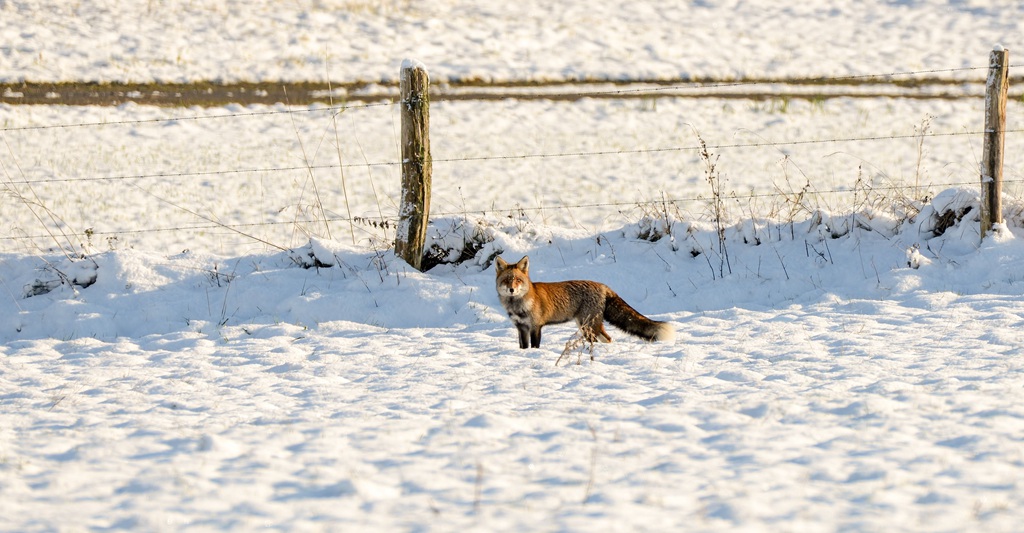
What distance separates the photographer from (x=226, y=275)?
9172mm

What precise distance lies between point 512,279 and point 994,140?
Answer: 17.1ft

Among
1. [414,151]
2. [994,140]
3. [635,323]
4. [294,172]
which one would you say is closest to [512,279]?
[635,323]

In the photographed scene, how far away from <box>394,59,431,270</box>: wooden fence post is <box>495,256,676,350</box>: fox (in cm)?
208

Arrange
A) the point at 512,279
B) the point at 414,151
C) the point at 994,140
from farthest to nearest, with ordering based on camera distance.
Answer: the point at 414,151, the point at 994,140, the point at 512,279

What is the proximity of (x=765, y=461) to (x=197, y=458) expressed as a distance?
2.78m

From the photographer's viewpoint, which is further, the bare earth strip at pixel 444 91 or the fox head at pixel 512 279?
the bare earth strip at pixel 444 91

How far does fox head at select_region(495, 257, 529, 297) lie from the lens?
6.99m

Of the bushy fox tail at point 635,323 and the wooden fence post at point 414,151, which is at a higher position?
the wooden fence post at point 414,151

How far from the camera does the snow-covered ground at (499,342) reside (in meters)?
4.23

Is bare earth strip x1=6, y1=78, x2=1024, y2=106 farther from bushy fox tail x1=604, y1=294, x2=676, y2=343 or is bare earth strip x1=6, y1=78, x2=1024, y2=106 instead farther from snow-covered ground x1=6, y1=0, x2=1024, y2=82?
bushy fox tail x1=604, y1=294, x2=676, y2=343

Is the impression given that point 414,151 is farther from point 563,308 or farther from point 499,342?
point 563,308

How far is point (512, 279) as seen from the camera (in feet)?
23.0

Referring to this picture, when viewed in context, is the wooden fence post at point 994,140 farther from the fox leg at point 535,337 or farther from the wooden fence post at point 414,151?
the wooden fence post at point 414,151

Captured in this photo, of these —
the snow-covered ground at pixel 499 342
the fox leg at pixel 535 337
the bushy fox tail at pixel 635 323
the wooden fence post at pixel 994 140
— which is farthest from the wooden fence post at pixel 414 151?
the wooden fence post at pixel 994 140
